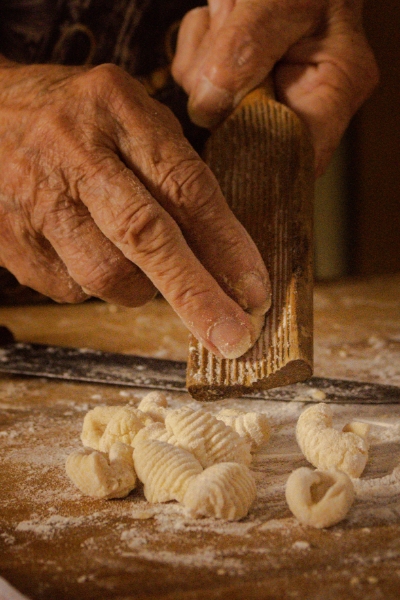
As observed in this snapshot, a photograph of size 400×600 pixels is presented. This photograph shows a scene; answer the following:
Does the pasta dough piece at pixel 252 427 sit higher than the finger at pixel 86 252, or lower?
lower

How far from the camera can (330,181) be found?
4195 millimetres

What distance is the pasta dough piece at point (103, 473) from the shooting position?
109cm

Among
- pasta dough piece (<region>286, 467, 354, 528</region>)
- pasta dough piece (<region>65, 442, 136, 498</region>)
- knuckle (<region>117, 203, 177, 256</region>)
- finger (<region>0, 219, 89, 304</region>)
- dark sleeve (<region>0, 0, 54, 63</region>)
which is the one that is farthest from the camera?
dark sleeve (<region>0, 0, 54, 63</region>)

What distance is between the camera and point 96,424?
51.0 inches

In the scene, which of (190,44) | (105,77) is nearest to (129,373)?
(105,77)

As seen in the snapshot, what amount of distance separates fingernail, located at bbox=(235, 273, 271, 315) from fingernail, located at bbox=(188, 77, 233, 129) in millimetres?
508

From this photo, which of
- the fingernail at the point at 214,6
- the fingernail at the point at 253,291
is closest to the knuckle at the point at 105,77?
the fingernail at the point at 253,291

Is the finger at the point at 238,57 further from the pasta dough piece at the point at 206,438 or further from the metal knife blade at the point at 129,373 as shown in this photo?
the pasta dough piece at the point at 206,438

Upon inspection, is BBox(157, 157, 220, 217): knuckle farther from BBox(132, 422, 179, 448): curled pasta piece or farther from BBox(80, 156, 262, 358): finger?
BBox(132, 422, 179, 448): curled pasta piece

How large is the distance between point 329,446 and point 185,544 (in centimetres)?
31

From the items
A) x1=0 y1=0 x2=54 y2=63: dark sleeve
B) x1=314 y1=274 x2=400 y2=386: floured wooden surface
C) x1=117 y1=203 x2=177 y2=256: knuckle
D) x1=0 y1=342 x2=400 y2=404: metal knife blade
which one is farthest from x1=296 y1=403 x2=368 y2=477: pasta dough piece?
x1=0 y1=0 x2=54 y2=63: dark sleeve

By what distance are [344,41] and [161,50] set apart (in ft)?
2.30

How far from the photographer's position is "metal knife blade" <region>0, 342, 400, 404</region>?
1.53m

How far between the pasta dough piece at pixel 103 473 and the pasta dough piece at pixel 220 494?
113 millimetres
